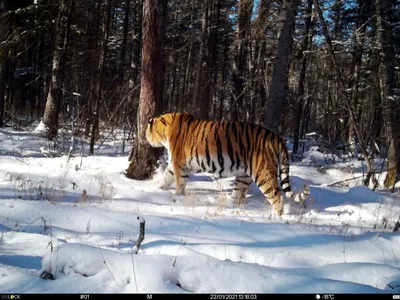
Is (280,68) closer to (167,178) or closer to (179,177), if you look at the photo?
(179,177)

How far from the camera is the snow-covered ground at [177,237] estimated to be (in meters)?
2.59

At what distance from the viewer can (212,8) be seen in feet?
51.8

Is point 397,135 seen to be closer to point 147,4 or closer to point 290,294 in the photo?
point 147,4

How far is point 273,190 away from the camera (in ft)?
19.6

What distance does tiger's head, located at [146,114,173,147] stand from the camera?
719cm

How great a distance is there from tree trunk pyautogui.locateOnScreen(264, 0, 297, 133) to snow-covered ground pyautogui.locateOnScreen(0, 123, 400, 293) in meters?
1.91

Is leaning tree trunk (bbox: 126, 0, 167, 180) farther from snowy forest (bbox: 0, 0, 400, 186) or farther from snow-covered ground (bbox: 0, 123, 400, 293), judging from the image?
snow-covered ground (bbox: 0, 123, 400, 293)

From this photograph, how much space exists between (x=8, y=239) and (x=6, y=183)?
3.13 meters

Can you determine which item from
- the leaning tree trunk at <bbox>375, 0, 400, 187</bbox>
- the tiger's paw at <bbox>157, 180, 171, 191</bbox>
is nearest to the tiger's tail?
the tiger's paw at <bbox>157, 180, 171, 191</bbox>

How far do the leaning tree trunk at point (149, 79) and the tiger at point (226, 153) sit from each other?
9.9 inches

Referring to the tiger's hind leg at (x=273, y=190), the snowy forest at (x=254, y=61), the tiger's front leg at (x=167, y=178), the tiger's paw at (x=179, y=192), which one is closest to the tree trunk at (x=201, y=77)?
the snowy forest at (x=254, y=61)

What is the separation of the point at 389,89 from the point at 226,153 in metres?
4.84

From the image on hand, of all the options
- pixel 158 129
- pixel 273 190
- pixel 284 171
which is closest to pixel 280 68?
pixel 284 171

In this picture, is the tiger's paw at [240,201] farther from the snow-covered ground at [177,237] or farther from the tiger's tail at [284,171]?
the tiger's tail at [284,171]
